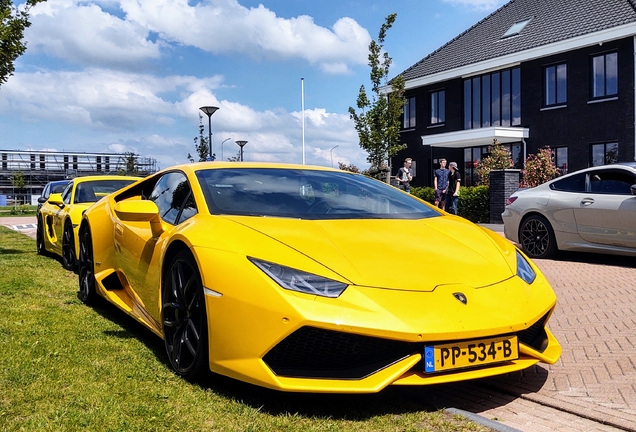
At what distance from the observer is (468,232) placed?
12.8ft

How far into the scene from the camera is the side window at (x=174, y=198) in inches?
157

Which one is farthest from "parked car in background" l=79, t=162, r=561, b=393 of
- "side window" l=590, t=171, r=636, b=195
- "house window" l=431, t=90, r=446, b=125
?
"house window" l=431, t=90, r=446, b=125

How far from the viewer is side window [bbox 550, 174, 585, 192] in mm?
9086

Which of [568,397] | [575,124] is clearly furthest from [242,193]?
[575,124]

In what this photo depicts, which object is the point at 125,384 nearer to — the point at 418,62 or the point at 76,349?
the point at 76,349

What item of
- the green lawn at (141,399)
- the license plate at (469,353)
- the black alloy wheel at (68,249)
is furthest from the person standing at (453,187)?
the license plate at (469,353)

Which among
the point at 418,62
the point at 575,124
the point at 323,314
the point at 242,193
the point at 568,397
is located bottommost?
the point at 568,397

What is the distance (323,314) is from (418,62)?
28984 mm

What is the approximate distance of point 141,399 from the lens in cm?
314

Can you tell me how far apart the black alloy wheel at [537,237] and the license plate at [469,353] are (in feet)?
A: 22.0

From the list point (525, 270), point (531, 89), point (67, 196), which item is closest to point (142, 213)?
point (525, 270)

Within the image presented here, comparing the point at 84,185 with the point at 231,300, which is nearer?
the point at 231,300

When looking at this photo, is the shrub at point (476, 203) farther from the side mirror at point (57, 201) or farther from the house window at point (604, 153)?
the side mirror at point (57, 201)

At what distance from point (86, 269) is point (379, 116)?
18947mm
